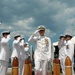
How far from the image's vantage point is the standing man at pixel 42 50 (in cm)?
1073


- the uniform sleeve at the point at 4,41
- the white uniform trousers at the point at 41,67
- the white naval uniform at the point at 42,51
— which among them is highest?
the uniform sleeve at the point at 4,41

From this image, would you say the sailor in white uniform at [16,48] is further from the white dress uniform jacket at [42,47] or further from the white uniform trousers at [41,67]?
the white uniform trousers at [41,67]

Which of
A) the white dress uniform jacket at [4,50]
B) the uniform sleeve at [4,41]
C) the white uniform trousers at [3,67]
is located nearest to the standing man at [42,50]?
the uniform sleeve at [4,41]

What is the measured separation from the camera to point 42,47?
1084cm

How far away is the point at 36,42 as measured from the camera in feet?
36.0

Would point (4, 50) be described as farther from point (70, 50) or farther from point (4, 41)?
point (70, 50)

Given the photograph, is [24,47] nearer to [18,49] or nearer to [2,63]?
[18,49]

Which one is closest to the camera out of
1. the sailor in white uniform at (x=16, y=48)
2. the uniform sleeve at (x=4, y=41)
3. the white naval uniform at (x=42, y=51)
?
the white naval uniform at (x=42, y=51)

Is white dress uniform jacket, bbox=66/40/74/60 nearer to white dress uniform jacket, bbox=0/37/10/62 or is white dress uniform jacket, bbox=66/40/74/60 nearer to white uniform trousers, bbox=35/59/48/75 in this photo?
white uniform trousers, bbox=35/59/48/75

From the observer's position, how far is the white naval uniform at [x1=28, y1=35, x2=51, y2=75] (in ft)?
35.2

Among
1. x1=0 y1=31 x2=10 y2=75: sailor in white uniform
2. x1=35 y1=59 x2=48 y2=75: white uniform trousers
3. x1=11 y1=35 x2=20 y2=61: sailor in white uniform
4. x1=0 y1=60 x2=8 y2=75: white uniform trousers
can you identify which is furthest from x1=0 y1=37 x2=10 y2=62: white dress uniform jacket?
x1=35 y1=59 x2=48 y2=75: white uniform trousers

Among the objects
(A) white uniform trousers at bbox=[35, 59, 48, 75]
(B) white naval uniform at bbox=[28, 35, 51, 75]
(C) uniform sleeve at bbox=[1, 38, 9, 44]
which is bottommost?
(A) white uniform trousers at bbox=[35, 59, 48, 75]

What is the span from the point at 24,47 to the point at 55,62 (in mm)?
3738

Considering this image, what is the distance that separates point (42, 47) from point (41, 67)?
782 millimetres
